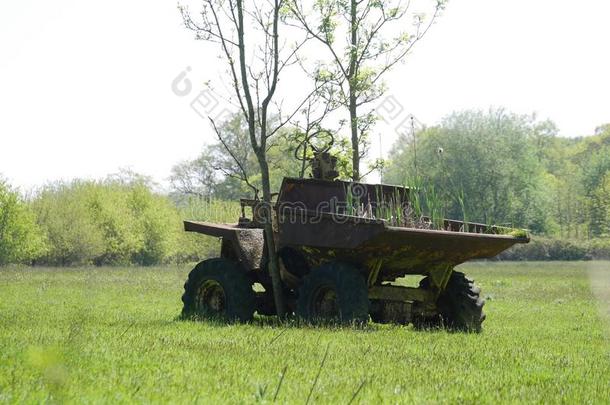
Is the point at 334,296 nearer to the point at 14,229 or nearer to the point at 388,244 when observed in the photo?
the point at 388,244

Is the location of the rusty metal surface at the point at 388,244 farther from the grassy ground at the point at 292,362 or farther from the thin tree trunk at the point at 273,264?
the grassy ground at the point at 292,362

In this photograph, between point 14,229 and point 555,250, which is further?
point 555,250

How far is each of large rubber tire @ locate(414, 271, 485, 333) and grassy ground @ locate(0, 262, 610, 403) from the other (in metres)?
0.27

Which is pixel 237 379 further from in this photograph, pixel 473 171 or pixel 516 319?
pixel 473 171

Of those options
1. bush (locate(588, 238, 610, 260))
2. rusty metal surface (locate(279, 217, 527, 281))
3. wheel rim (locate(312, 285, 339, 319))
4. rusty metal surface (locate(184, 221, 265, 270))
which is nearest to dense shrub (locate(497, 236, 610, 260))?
bush (locate(588, 238, 610, 260))

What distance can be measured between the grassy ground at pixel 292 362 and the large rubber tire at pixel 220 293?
48cm

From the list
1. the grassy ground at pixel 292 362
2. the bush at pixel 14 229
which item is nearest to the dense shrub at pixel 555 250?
the bush at pixel 14 229

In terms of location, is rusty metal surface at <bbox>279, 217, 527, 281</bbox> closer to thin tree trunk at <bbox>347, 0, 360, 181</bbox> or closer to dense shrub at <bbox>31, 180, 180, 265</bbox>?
thin tree trunk at <bbox>347, 0, 360, 181</bbox>

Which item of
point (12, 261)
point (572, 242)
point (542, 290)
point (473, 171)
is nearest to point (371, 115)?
point (542, 290)

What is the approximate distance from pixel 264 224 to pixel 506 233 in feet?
11.7

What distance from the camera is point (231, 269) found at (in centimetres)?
1224

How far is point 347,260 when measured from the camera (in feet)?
37.6

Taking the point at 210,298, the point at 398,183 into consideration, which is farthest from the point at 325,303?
the point at 398,183

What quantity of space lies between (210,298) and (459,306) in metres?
3.74
